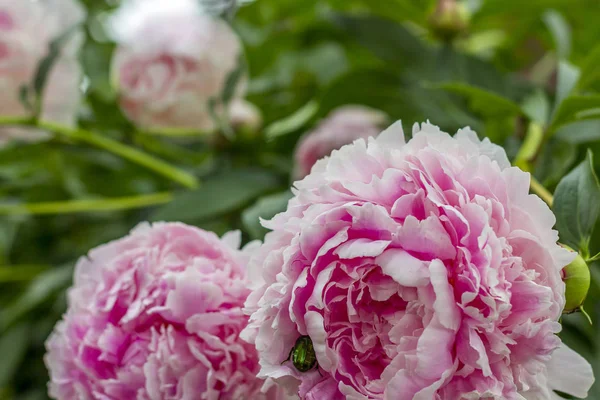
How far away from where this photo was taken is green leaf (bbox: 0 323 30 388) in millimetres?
Answer: 508

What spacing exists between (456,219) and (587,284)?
52 millimetres

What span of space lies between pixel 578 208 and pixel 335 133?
0.23 metres

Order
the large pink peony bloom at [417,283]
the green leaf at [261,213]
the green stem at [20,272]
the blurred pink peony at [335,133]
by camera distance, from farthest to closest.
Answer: the green stem at [20,272] → the blurred pink peony at [335,133] → the green leaf at [261,213] → the large pink peony bloom at [417,283]

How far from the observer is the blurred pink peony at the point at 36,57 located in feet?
1.54

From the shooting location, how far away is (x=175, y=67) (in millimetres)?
505

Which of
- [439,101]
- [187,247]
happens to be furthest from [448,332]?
[439,101]

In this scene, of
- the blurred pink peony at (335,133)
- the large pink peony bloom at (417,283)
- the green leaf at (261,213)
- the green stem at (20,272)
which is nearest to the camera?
the large pink peony bloom at (417,283)

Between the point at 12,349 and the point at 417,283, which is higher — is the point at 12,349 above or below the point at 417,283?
below

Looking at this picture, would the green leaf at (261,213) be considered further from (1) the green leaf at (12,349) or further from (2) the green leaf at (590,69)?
(1) the green leaf at (12,349)

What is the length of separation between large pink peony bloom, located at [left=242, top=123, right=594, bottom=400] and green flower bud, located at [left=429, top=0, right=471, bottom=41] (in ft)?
1.11

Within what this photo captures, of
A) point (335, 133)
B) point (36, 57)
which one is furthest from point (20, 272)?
point (335, 133)

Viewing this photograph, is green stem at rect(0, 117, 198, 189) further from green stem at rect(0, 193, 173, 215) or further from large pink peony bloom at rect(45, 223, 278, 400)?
large pink peony bloom at rect(45, 223, 278, 400)

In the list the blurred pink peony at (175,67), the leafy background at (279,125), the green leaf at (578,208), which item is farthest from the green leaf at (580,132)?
the blurred pink peony at (175,67)

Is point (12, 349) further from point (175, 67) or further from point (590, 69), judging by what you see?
point (590, 69)
